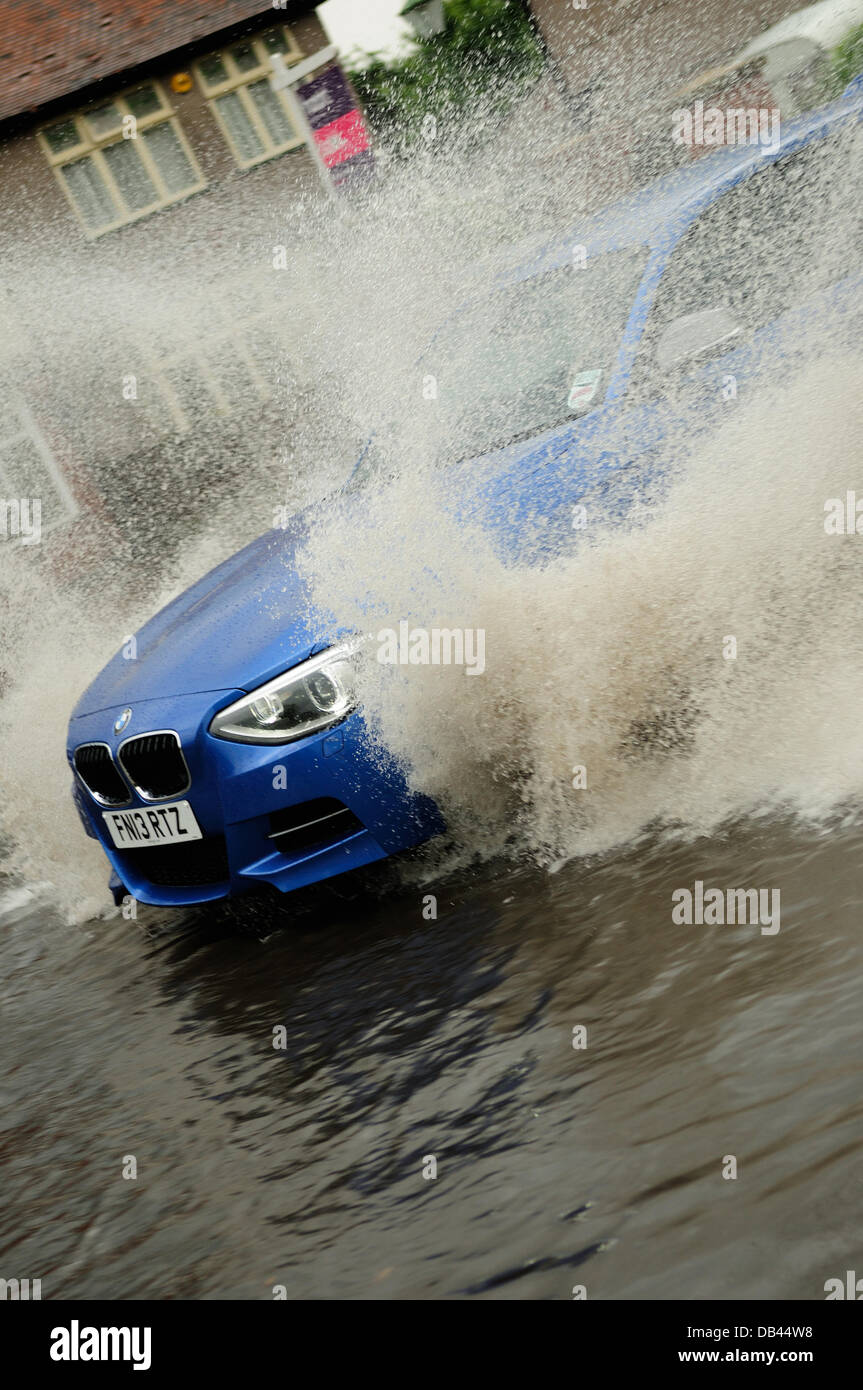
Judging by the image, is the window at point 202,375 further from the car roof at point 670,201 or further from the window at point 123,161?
the car roof at point 670,201

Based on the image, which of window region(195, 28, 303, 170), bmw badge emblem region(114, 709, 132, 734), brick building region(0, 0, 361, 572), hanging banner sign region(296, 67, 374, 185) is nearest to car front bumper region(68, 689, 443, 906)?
bmw badge emblem region(114, 709, 132, 734)

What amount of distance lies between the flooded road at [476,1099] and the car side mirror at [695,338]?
4.93ft

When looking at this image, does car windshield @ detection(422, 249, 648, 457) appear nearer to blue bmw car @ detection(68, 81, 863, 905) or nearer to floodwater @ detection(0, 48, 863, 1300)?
blue bmw car @ detection(68, 81, 863, 905)

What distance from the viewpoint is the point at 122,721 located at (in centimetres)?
426

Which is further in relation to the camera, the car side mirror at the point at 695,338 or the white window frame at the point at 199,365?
the white window frame at the point at 199,365

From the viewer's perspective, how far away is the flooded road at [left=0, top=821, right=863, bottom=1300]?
2.38 m

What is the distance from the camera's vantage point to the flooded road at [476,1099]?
7.80 feet

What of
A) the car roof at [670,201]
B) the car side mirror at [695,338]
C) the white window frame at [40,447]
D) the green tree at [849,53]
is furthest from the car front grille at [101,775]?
the white window frame at [40,447]

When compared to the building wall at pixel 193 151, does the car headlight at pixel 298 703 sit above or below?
below

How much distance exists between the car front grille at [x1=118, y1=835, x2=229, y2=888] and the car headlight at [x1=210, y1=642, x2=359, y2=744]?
1.17 feet

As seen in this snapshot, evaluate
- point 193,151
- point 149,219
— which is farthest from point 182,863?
point 193,151

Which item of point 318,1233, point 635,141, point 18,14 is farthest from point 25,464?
point 318,1233

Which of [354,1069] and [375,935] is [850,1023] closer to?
[354,1069]

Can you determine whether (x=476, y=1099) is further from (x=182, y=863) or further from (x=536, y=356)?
(x=536, y=356)
